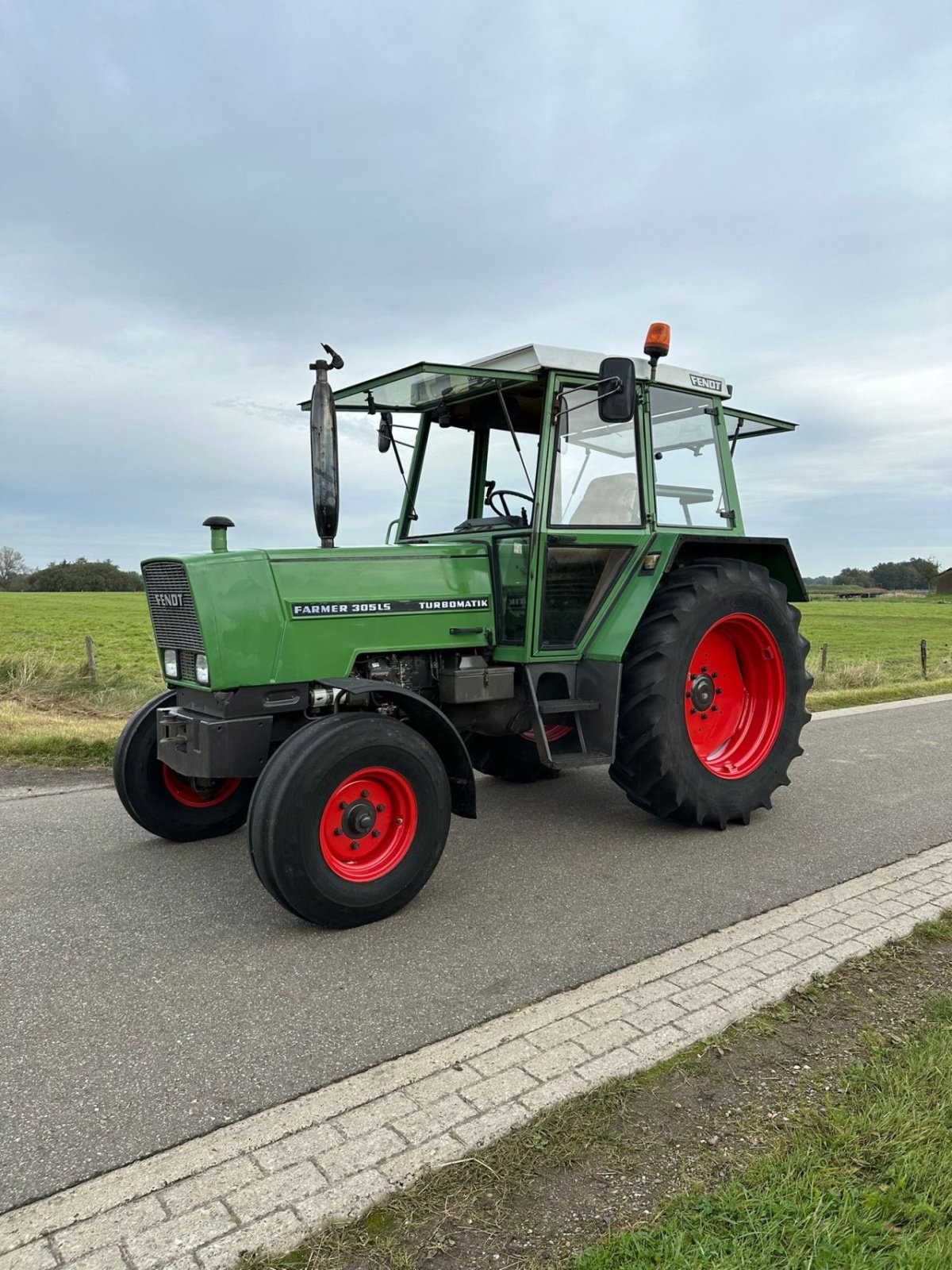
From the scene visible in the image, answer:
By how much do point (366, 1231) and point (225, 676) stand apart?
2397 millimetres

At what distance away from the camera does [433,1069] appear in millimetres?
2689

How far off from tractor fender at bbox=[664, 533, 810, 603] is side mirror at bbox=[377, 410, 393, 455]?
1783mm

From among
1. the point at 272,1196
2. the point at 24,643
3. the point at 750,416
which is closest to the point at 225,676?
the point at 272,1196

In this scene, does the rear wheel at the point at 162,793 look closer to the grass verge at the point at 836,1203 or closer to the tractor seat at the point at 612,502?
the tractor seat at the point at 612,502

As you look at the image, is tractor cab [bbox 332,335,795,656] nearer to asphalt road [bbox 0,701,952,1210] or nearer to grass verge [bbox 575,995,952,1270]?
asphalt road [bbox 0,701,952,1210]

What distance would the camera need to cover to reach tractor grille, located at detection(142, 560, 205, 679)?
4.06 metres

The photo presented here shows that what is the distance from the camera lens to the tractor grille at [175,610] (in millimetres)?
4062

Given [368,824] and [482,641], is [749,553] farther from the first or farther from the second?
[368,824]

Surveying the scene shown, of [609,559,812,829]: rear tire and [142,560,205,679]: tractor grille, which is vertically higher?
[142,560,205,679]: tractor grille

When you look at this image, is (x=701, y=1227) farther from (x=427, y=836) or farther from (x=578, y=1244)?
(x=427, y=836)

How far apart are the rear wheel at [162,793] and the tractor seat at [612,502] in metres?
2.37

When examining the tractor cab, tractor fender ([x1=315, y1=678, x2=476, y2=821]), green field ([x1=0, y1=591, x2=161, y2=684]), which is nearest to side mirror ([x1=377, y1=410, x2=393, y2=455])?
the tractor cab

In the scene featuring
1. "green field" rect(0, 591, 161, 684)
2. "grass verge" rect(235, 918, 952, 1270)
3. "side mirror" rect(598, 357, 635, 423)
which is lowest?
"grass verge" rect(235, 918, 952, 1270)

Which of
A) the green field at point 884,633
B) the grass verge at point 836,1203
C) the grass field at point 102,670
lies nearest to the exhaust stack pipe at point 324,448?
the grass verge at point 836,1203
